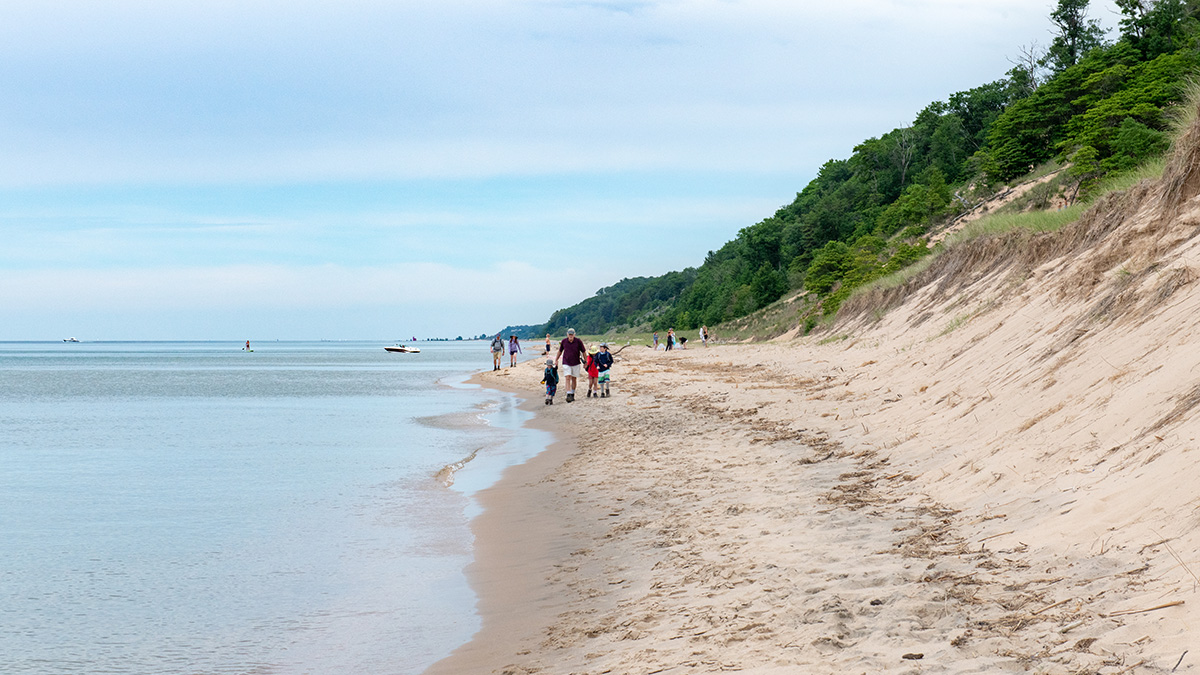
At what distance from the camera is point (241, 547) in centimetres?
957

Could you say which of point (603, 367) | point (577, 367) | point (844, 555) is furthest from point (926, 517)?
point (603, 367)

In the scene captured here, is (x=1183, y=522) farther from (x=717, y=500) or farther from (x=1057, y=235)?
(x=1057, y=235)

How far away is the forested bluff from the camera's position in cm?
3481

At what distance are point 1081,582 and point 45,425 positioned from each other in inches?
1084

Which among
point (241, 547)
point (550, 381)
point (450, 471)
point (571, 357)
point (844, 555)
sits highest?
point (571, 357)

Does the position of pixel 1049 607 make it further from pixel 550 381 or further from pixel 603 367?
pixel 550 381

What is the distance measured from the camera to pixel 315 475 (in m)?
14.7

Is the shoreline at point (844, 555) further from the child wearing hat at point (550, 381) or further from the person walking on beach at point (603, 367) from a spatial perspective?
the child wearing hat at point (550, 381)

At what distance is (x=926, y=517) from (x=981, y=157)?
54753 mm

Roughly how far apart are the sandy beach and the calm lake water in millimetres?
739

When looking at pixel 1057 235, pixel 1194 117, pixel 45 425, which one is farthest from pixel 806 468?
pixel 45 425

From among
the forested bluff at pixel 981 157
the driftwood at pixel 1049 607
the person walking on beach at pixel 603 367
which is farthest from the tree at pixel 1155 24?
the driftwood at pixel 1049 607

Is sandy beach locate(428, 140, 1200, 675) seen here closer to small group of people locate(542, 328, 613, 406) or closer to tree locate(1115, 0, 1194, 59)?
small group of people locate(542, 328, 613, 406)

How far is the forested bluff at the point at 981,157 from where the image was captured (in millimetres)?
34812
